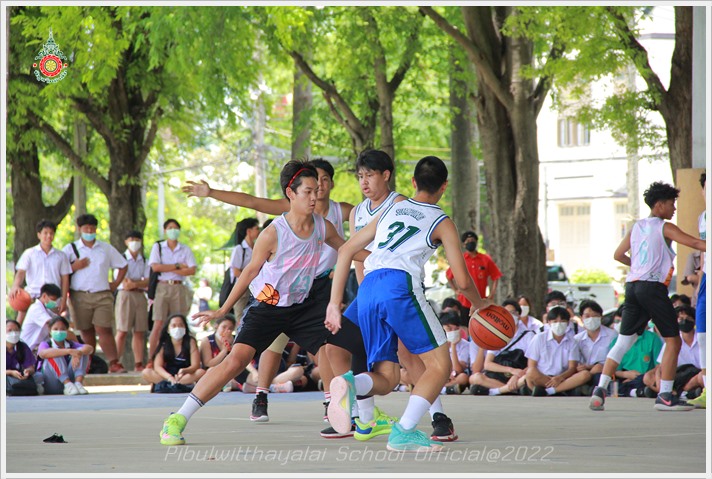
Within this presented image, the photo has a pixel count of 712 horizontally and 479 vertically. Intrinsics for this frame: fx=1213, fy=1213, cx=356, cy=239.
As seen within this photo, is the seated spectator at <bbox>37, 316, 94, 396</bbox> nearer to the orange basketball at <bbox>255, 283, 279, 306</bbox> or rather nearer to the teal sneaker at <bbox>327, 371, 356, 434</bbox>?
the orange basketball at <bbox>255, 283, 279, 306</bbox>

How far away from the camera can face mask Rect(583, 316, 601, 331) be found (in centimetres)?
1470

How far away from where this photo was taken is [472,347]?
15.6 m

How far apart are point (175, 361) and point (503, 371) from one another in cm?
440

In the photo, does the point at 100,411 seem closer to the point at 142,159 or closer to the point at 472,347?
the point at 472,347

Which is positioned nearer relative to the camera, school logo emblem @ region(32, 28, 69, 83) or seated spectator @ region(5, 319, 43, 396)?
seated spectator @ region(5, 319, 43, 396)

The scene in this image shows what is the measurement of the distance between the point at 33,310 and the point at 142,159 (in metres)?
6.93

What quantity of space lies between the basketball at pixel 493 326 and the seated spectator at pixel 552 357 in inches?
247

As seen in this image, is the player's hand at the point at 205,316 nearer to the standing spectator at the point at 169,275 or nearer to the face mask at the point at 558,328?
the face mask at the point at 558,328

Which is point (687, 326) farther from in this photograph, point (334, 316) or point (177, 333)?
point (334, 316)

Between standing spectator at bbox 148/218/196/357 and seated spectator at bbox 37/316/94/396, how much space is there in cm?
172

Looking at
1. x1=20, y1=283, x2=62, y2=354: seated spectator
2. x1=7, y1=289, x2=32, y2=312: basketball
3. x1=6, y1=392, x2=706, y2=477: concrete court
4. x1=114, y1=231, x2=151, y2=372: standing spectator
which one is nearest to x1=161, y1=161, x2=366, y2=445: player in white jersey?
x1=6, y1=392, x2=706, y2=477: concrete court

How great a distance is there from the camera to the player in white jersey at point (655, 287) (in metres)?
11.5

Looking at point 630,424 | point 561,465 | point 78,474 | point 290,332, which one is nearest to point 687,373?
point 630,424

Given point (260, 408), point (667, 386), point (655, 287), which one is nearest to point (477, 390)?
point (667, 386)
